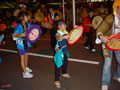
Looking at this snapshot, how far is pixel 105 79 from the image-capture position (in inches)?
138

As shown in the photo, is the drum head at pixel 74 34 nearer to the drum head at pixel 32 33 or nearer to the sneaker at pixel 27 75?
the drum head at pixel 32 33

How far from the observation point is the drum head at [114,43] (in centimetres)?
292

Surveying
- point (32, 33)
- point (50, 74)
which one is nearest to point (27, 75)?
point (50, 74)

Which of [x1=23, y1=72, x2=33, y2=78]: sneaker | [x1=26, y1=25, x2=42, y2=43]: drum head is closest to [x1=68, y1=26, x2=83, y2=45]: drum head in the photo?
[x1=26, y1=25, x2=42, y2=43]: drum head

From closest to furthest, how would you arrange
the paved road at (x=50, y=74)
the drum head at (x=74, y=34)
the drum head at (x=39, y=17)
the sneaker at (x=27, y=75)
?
the drum head at (x=74, y=34), the paved road at (x=50, y=74), the sneaker at (x=27, y=75), the drum head at (x=39, y=17)

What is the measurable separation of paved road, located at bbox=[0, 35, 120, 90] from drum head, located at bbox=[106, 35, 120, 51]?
1231mm

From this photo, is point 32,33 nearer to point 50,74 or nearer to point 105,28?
point 50,74

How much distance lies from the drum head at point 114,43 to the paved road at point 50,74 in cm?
123

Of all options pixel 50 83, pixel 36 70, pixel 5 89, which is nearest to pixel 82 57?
pixel 36 70

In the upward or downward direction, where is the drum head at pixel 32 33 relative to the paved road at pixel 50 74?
upward

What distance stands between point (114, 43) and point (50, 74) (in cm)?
235

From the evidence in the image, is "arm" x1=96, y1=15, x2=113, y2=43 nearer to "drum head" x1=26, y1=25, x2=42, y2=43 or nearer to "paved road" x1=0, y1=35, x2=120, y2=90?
"paved road" x1=0, y1=35, x2=120, y2=90

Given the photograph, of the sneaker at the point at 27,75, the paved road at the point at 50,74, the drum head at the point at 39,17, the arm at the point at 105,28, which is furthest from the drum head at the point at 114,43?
the drum head at the point at 39,17

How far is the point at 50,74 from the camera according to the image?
4754 mm
